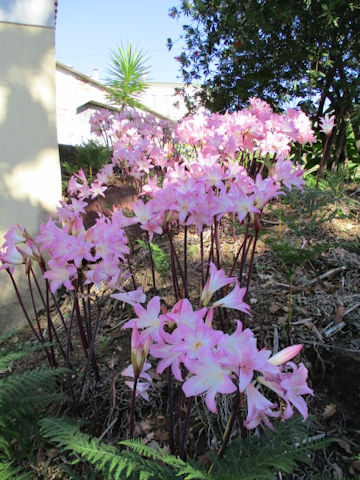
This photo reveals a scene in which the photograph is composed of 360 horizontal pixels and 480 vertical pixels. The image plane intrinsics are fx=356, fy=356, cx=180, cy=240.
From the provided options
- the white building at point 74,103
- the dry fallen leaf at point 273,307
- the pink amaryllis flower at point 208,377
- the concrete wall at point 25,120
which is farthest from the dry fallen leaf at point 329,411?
the white building at point 74,103

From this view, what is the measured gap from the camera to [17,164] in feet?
11.9

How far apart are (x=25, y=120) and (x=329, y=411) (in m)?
A: 3.61

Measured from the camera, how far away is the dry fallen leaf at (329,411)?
5.37 ft

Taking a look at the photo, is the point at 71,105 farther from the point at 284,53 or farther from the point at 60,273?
the point at 60,273

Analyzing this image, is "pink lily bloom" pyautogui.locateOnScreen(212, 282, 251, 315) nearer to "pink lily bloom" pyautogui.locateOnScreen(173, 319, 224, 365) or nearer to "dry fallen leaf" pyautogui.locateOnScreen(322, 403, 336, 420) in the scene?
"pink lily bloom" pyautogui.locateOnScreen(173, 319, 224, 365)

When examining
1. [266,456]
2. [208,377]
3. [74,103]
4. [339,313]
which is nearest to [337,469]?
[266,456]

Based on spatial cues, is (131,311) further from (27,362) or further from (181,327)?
(181,327)

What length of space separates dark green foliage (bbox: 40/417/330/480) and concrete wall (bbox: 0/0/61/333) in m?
2.81

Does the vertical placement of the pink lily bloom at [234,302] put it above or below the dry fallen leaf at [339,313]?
above

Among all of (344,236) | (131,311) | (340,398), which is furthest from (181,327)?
(344,236)

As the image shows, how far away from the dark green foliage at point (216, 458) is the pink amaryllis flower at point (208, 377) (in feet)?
0.78

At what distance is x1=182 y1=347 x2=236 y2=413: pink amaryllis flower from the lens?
86cm

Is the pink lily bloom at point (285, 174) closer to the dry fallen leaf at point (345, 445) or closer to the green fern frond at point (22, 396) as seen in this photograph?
the dry fallen leaf at point (345, 445)

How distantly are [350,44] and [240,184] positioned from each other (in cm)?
590
